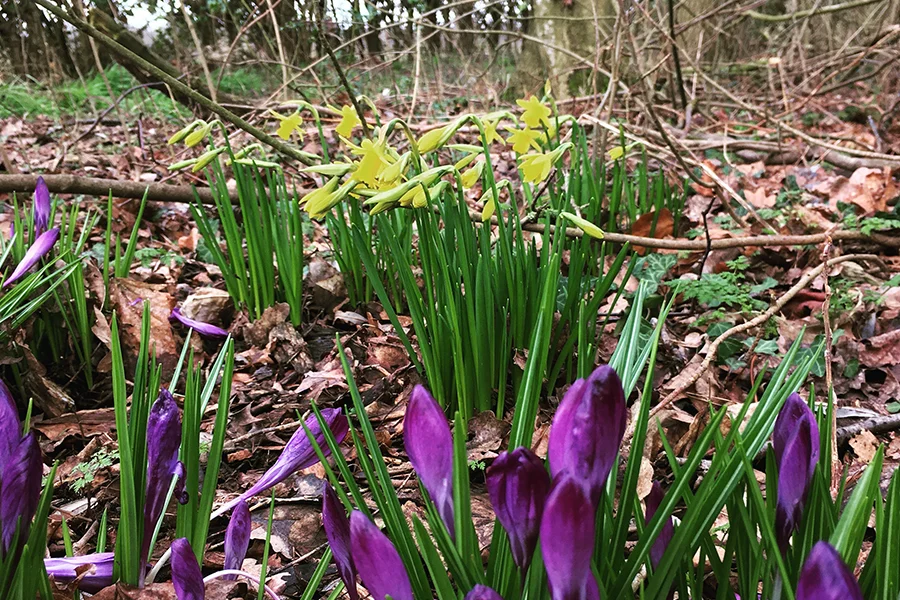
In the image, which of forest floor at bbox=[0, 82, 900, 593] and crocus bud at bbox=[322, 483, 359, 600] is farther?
forest floor at bbox=[0, 82, 900, 593]

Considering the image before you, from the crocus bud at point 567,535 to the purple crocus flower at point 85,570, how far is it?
2.02 ft

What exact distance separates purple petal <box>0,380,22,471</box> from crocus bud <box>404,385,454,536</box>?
0.41 meters

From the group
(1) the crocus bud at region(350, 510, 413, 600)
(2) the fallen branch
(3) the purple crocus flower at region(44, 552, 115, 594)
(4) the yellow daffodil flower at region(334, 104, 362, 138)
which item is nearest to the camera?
(1) the crocus bud at region(350, 510, 413, 600)

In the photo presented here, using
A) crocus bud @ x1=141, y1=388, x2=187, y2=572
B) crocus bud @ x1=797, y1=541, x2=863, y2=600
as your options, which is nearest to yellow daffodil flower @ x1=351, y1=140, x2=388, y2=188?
crocus bud @ x1=141, y1=388, x2=187, y2=572

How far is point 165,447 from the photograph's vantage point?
0.81 m

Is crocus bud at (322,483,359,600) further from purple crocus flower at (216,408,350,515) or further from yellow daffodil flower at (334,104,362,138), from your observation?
yellow daffodil flower at (334,104,362,138)

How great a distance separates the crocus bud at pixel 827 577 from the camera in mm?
480

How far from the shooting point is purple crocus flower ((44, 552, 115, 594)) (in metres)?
0.84

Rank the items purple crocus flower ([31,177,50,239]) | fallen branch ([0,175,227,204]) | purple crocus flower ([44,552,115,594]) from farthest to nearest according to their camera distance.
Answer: fallen branch ([0,175,227,204]) < purple crocus flower ([31,177,50,239]) < purple crocus flower ([44,552,115,594])

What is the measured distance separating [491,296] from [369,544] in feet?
3.37

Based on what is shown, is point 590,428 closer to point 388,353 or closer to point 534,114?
point 388,353

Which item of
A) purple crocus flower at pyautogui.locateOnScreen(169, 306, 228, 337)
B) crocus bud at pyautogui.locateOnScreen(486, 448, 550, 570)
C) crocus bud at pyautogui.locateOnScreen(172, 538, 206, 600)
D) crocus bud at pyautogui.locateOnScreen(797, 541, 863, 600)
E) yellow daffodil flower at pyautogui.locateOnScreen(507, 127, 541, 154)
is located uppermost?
yellow daffodil flower at pyautogui.locateOnScreen(507, 127, 541, 154)

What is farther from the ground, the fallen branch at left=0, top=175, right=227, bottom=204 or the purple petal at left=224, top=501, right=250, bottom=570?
the fallen branch at left=0, top=175, right=227, bottom=204

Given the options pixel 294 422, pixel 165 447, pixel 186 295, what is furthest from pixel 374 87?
pixel 165 447
